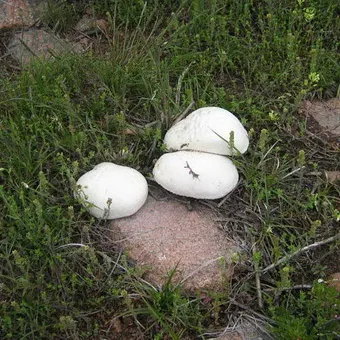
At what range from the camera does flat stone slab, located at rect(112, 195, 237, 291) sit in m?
2.56

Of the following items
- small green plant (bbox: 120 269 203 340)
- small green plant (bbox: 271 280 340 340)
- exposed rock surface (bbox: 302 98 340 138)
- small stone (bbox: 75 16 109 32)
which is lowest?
small green plant (bbox: 120 269 203 340)

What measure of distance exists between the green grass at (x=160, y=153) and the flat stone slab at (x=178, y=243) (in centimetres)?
8

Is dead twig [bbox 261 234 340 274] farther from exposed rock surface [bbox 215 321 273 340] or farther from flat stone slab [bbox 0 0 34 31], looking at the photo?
flat stone slab [bbox 0 0 34 31]

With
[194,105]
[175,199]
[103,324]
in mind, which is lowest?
[103,324]

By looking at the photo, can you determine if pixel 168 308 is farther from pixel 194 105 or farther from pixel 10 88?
pixel 10 88

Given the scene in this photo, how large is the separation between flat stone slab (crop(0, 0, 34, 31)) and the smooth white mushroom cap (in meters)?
1.53

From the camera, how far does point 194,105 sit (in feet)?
10.2

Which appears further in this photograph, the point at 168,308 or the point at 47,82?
the point at 47,82

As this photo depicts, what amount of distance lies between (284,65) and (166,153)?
97 centimetres

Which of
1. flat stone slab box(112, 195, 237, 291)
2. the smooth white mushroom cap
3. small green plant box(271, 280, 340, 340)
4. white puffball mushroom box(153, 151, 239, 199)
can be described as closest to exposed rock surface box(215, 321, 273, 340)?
small green plant box(271, 280, 340, 340)

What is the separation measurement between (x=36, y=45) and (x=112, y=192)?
1.45m

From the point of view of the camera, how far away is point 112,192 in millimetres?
2592

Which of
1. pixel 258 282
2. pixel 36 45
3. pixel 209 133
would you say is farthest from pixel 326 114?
pixel 36 45

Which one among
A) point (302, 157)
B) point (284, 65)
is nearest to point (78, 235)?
point (302, 157)
